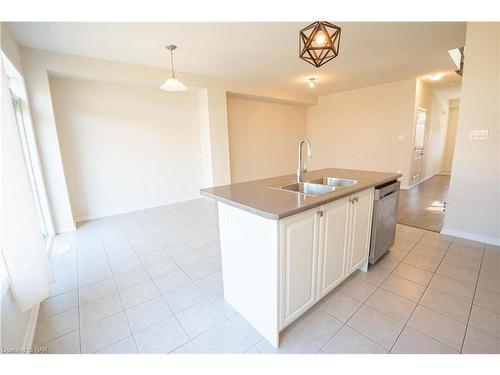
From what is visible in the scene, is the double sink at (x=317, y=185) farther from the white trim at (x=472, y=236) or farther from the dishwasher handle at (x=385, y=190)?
the white trim at (x=472, y=236)

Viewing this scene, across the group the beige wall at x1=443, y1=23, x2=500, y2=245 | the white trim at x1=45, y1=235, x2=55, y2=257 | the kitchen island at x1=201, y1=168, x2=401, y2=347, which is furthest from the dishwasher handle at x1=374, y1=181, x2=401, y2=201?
the white trim at x1=45, y1=235, x2=55, y2=257

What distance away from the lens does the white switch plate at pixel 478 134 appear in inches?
99.6

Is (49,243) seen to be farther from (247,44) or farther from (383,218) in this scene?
(383,218)

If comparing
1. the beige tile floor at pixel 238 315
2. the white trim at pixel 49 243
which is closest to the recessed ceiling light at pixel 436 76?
the beige tile floor at pixel 238 315

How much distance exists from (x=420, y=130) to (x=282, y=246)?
5979 millimetres

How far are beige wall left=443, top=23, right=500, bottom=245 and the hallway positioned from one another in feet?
1.36

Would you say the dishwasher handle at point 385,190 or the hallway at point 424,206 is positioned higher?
the dishwasher handle at point 385,190

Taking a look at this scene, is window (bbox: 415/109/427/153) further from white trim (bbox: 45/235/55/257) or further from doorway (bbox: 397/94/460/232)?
white trim (bbox: 45/235/55/257)

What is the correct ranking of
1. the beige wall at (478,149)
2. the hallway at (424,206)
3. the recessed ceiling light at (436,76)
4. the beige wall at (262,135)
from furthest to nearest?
the beige wall at (262,135) < the recessed ceiling light at (436,76) < the hallway at (424,206) < the beige wall at (478,149)

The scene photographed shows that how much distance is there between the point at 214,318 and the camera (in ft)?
5.37

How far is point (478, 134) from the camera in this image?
257cm

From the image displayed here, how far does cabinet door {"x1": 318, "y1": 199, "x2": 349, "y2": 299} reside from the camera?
5.10 ft
